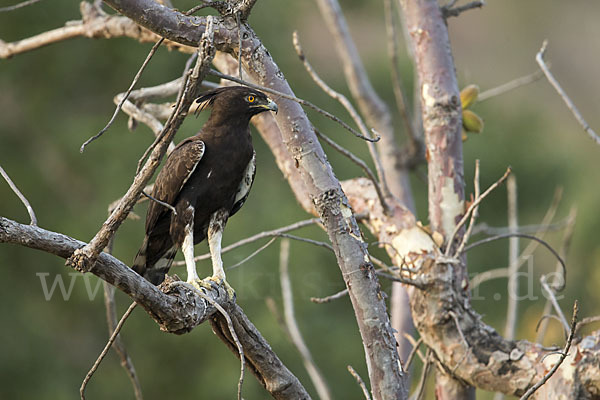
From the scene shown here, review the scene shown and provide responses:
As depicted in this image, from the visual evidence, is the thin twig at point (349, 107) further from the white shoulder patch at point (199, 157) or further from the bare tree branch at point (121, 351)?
the bare tree branch at point (121, 351)

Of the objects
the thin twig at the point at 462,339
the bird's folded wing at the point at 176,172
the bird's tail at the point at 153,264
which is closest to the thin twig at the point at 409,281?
the thin twig at the point at 462,339

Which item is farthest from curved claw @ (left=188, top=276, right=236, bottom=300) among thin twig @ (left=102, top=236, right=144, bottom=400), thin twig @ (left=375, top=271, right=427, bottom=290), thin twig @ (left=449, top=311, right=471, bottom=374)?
thin twig @ (left=449, top=311, right=471, bottom=374)

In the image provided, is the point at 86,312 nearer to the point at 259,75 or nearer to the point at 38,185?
the point at 38,185

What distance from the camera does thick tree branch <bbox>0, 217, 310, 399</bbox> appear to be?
1814 millimetres

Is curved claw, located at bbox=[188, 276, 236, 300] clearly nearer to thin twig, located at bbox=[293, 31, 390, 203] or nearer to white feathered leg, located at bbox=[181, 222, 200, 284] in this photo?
white feathered leg, located at bbox=[181, 222, 200, 284]

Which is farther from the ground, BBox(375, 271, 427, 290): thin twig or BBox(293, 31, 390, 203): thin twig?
BBox(293, 31, 390, 203): thin twig

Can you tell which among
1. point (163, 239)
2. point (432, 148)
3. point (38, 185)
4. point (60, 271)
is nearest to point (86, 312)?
point (60, 271)

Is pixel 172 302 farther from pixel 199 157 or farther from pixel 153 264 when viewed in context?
pixel 153 264

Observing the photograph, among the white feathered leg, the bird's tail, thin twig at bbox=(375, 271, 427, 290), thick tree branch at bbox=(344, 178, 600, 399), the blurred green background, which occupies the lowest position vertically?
thick tree branch at bbox=(344, 178, 600, 399)

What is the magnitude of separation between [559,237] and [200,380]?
19.3ft

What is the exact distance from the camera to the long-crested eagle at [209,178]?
3.37 metres

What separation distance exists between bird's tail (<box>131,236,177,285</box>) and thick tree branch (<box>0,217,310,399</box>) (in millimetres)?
913

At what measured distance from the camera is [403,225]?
345 cm

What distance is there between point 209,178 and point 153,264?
62cm
